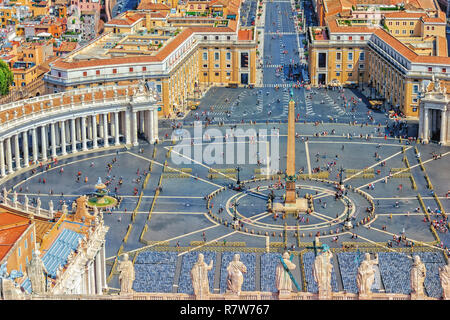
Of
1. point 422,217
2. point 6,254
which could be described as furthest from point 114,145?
point 6,254

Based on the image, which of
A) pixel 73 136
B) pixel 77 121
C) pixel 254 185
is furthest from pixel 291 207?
pixel 77 121

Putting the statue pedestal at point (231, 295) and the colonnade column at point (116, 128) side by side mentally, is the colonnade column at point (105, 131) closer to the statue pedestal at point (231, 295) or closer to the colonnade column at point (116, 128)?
the colonnade column at point (116, 128)

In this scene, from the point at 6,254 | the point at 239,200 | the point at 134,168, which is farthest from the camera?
the point at 134,168

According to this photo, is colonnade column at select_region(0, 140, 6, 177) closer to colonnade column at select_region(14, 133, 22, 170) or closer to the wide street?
the wide street

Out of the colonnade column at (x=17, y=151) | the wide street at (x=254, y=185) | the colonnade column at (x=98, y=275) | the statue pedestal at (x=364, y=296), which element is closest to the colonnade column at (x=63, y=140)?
the wide street at (x=254, y=185)

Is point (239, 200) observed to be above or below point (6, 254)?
below
